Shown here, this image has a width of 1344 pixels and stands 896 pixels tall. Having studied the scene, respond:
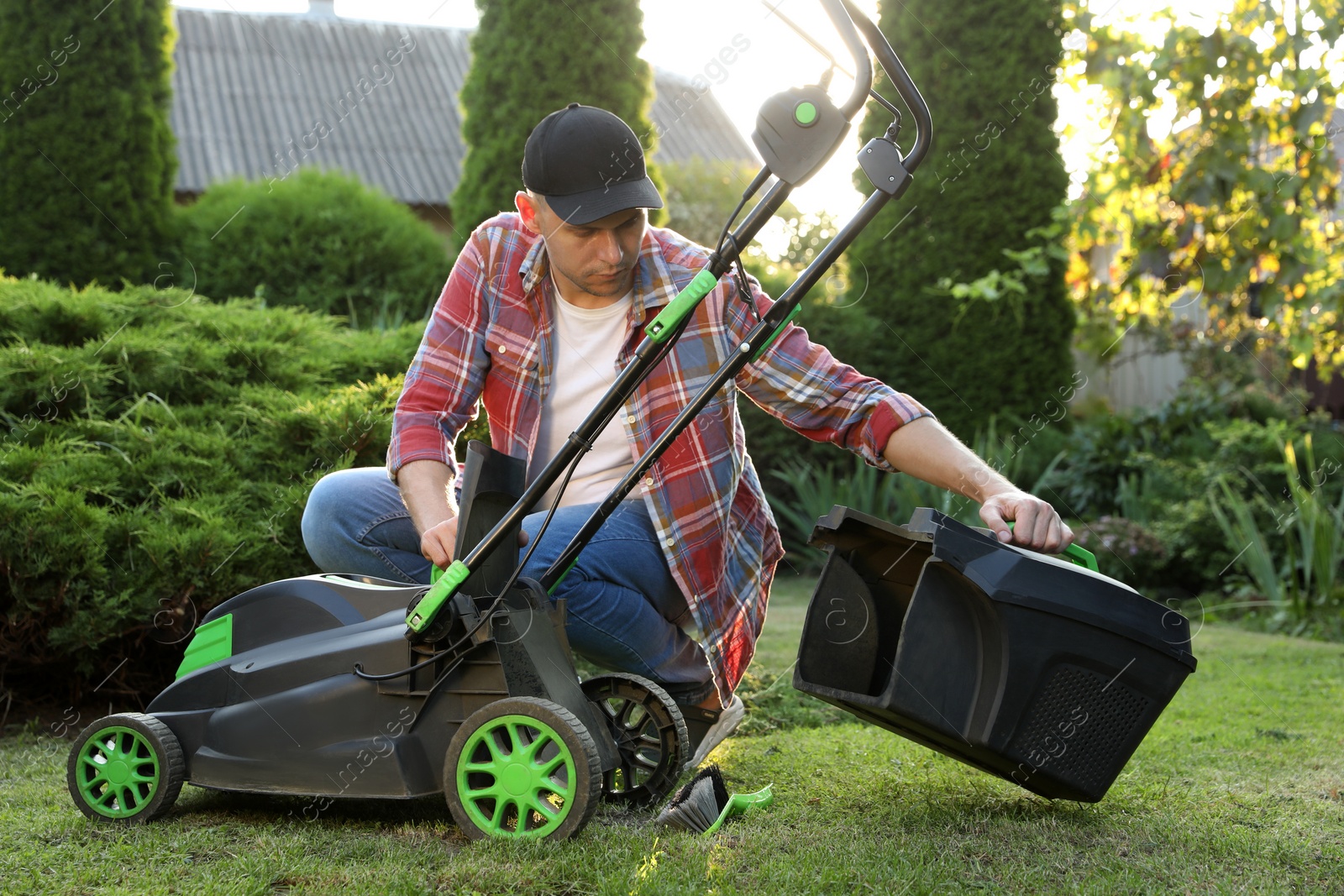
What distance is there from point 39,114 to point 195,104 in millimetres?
10165

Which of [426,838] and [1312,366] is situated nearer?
Answer: [426,838]

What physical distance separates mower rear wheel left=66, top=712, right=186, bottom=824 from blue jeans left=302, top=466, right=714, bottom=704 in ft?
2.02

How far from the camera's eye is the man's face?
2.37 metres

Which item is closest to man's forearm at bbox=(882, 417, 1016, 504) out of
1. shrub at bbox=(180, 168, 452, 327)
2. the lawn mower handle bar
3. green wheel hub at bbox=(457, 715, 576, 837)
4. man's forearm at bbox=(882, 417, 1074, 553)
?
man's forearm at bbox=(882, 417, 1074, 553)

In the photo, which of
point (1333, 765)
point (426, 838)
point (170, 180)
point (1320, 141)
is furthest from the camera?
point (170, 180)

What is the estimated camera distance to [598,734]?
80.0 inches

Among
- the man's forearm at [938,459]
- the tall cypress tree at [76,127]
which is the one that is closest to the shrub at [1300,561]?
the man's forearm at [938,459]

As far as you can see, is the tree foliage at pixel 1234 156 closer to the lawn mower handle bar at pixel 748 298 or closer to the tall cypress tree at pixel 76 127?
the lawn mower handle bar at pixel 748 298

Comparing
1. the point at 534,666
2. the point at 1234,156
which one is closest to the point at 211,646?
the point at 534,666

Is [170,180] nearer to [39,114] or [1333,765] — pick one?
[39,114]

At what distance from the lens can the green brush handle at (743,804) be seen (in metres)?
2.10

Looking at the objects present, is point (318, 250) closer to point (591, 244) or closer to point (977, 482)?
point (591, 244)

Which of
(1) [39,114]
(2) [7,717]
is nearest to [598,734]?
(2) [7,717]

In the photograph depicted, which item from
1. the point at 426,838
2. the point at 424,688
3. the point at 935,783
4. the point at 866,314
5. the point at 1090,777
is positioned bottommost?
the point at 426,838
